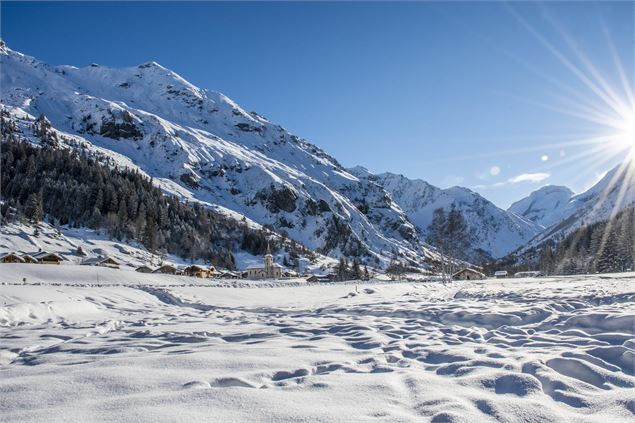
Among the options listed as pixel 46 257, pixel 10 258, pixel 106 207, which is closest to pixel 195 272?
pixel 46 257

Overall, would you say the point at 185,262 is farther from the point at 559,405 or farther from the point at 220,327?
the point at 559,405

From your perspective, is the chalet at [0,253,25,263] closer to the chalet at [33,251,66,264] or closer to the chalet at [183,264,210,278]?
the chalet at [33,251,66,264]

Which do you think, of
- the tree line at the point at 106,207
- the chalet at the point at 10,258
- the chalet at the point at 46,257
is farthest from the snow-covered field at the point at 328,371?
the tree line at the point at 106,207

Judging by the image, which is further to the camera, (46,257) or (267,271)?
(267,271)

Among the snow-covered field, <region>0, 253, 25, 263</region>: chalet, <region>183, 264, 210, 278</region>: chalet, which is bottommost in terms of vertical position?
<region>183, 264, 210, 278</region>: chalet

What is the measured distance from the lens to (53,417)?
325cm

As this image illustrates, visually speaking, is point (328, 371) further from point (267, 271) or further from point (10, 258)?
point (267, 271)

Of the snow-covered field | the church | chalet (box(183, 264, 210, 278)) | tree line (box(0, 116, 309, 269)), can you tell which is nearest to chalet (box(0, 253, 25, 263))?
chalet (box(183, 264, 210, 278))

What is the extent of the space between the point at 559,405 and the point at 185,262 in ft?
363

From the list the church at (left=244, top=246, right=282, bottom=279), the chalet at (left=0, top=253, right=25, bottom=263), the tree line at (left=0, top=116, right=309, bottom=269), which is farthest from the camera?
the tree line at (left=0, top=116, right=309, bottom=269)

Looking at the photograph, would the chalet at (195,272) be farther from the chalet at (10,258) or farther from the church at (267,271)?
the chalet at (10,258)

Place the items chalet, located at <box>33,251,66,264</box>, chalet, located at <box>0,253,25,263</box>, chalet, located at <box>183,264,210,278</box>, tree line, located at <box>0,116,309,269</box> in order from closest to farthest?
chalet, located at <box>0,253,25,263</box>, chalet, located at <box>33,251,66,264</box>, chalet, located at <box>183,264,210,278</box>, tree line, located at <box>0,116,309,269</box>

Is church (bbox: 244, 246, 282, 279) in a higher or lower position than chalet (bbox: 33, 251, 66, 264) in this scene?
lower

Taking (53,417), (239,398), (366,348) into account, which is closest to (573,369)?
(366,348)
